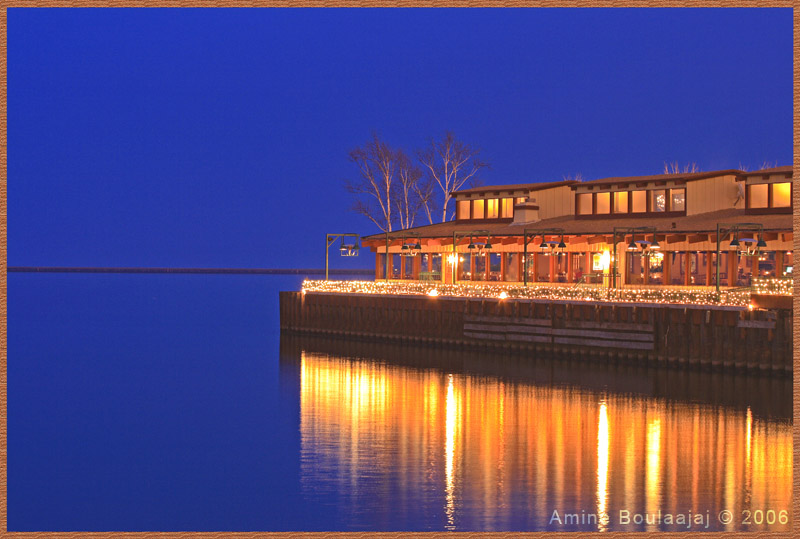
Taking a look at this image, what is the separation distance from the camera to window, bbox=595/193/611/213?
174 ft

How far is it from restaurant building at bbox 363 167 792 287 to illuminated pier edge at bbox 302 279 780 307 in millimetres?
1701

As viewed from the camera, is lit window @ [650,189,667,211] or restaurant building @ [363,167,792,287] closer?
restaurant building @ [363,167,792,287]

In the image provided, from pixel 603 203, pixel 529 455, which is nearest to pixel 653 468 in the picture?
pixel 529 455

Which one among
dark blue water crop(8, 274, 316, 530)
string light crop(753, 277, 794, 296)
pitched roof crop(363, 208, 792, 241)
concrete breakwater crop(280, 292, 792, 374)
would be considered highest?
pitched roof crop(363, 208, 792, 241)

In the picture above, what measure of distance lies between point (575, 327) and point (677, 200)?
14.1 meters

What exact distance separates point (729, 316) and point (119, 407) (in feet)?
74.2

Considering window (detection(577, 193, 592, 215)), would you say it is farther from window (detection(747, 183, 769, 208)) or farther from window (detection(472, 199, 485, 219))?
window (detection(747, 183, 769, 208))

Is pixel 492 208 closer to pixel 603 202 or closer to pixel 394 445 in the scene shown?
pixel 603 202

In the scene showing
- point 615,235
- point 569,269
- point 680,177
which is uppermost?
point 680,177

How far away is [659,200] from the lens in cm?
5081

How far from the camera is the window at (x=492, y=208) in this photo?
59125 millimetres

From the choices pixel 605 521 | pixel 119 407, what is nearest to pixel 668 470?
pixel 605 521

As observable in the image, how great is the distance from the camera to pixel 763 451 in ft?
75.2

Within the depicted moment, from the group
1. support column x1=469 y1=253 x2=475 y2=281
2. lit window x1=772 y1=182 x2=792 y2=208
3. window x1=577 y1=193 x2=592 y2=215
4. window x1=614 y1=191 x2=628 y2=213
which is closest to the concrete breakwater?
support column x1=469 y1=253 x2=475 y2=281
